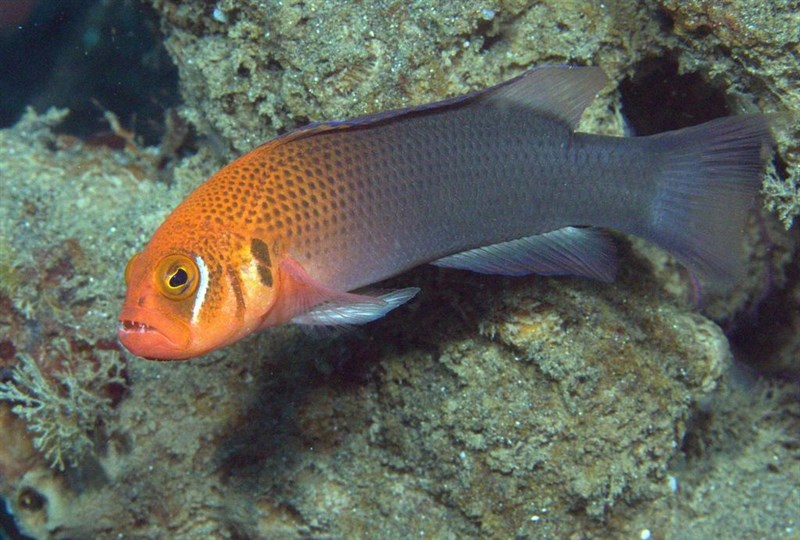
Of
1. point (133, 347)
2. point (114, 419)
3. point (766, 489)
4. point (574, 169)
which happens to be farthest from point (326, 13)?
point (766, 489)

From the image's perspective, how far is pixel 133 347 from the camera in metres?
2.32

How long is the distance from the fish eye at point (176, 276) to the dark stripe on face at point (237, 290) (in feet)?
0.43

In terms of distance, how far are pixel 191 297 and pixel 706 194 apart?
93.2 inches

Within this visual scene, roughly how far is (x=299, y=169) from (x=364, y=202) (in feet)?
1.02

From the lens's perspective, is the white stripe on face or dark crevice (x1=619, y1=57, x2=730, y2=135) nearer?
the white stripe on face

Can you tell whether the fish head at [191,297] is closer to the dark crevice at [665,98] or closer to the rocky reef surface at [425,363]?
the rocky reef surface at [425,363]

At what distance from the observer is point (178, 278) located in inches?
92.0

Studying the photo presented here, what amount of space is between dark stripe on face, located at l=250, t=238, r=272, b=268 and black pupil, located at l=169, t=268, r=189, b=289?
278 millimetres

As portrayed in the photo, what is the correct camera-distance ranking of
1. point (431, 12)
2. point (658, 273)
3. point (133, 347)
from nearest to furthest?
1. point (133, 347)
2. point (431, 12)
3. point (658, 273)

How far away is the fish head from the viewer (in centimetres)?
232

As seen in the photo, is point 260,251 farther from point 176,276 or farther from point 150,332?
point 150,332

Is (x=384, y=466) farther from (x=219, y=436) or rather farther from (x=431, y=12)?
(x=431, y=12)

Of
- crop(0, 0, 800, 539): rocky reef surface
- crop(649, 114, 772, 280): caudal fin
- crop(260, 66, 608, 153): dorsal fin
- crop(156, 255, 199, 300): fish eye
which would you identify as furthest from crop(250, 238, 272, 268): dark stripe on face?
crop(649, 114, 772, 280): caudal fin

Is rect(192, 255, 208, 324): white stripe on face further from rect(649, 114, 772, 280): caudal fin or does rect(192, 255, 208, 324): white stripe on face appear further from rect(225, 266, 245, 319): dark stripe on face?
rect(649, 114, 772, 280): caudal fin
